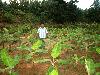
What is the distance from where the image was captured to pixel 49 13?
91.1 feet

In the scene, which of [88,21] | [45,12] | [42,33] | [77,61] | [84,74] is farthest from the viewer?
[88,21]

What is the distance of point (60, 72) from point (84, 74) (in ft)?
2.24

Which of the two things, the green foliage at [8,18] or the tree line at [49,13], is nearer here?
the green foliage at [8,18]

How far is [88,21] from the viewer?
3116 cm

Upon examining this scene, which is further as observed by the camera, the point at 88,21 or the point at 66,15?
the point at 88,21

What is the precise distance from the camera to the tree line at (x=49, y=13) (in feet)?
88.5

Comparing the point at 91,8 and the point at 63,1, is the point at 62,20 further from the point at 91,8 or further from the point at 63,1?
the point at 91,8

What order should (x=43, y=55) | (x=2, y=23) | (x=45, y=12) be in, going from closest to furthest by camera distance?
1. (x=43, y=55)
2. (x=2, y=23)
3. (x=45, y=12)

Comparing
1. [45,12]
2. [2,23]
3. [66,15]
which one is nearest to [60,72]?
[2,23]

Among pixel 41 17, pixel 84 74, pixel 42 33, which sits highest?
pixel 41 17

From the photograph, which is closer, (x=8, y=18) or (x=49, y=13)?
(x=8, y=18)

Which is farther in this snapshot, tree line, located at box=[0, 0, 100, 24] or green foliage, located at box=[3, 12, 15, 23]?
tree line, located at box=[0, 0, 100, 24]

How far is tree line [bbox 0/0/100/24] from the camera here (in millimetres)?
26984

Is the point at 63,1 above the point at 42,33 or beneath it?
above
